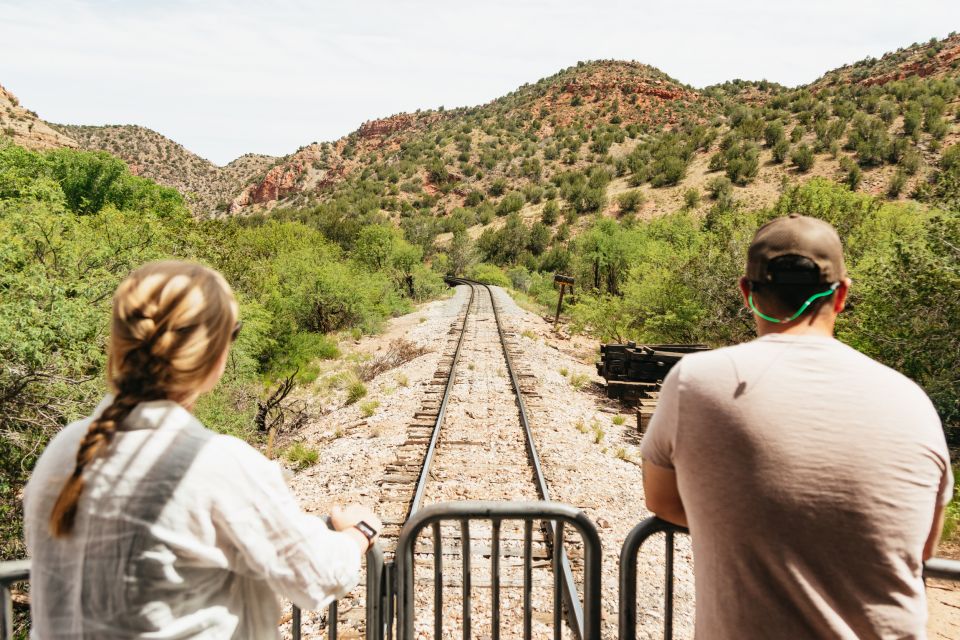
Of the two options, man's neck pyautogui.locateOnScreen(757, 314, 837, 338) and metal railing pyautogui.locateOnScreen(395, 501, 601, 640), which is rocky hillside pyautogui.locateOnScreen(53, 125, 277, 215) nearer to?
metal railing pyautogui.locateOnScreen(395, 501, 601, 640)

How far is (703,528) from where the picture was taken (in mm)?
1595

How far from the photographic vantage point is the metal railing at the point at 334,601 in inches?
85.5

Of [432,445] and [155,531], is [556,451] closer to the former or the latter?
[432,445]

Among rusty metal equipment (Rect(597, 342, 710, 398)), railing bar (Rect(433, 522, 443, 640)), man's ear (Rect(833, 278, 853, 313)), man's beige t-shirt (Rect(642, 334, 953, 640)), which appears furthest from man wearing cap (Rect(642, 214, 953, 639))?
rusty metal equipment (Rect(597, 342, 710, 398))

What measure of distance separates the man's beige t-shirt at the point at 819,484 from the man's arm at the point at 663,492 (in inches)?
8.4

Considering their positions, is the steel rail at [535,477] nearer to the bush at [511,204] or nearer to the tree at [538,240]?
the tree at [538,240]

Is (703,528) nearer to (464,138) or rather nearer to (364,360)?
(364,360)

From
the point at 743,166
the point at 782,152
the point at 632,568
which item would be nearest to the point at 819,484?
the point at 632,568

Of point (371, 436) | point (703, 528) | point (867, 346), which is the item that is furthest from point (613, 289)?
point (703, 528)

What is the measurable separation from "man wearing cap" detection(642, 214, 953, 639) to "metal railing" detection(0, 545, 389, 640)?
1321 mm

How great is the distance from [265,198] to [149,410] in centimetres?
10566

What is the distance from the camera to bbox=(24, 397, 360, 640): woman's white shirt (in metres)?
1.36

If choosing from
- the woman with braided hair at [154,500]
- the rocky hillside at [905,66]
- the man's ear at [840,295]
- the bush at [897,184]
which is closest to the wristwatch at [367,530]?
the woman with braided hair at [154,500]

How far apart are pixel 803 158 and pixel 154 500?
56.2 metres
